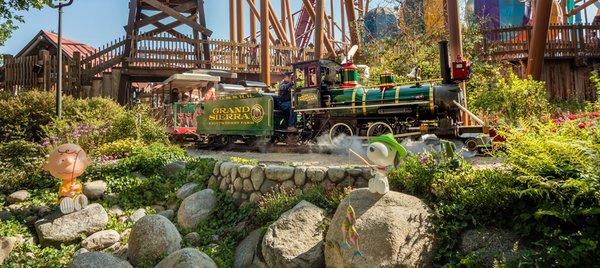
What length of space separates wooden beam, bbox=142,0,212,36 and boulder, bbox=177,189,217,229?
13.3 meters

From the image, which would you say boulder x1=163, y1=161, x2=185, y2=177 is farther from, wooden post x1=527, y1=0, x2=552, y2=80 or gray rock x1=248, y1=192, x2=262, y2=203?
wooden post x1=527, y1=0, x2=552, y2=80

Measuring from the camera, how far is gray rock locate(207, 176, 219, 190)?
8.38 meters

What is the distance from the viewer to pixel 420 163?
575cm

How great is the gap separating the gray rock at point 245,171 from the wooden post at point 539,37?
7395 mm

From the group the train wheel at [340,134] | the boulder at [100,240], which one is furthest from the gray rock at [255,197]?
the train wheel at [340,134]

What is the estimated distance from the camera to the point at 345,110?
10.2m

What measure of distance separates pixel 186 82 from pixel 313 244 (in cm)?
1129

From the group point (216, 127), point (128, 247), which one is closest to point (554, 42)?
point (216, 127)

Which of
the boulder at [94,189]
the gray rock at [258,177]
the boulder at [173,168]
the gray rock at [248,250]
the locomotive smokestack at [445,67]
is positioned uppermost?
the locomotive smokestack at [445,67]

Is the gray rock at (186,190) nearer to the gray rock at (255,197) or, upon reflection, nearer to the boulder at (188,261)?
the gray rock at (255,197)

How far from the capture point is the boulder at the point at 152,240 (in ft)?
21.2

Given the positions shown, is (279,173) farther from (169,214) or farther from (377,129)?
(377,129)

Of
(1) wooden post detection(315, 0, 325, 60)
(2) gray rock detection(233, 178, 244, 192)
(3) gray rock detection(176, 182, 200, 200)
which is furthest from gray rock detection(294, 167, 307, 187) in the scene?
(1) wooden post detection(315, 0, 325, 60)

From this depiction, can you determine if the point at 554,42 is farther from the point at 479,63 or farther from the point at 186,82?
the point at 186,82
